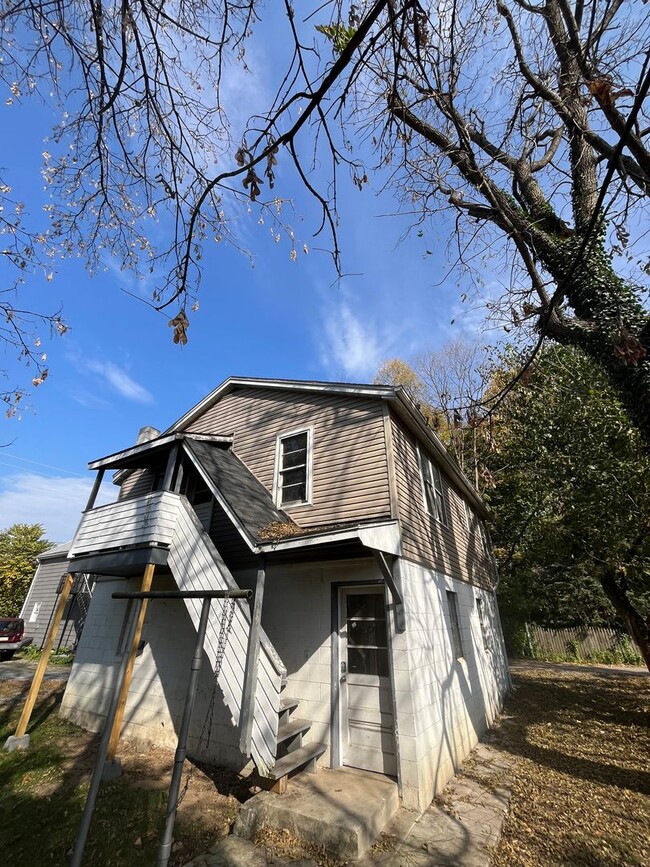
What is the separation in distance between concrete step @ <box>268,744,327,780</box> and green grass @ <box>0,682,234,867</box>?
893mm

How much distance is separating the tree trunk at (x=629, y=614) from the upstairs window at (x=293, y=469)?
957 centimetres

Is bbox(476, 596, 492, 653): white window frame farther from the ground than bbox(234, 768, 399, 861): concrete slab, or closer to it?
farther from the ground

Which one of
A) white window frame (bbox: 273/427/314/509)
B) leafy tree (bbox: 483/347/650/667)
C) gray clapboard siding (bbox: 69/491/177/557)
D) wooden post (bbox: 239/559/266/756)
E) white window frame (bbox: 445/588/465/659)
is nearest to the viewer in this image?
wooden post (bbox: 239/559/266/756)

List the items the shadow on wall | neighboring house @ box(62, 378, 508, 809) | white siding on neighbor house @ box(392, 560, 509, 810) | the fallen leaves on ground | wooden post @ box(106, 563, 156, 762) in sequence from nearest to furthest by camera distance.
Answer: the fallen leaves on ground → white siding on neighbor house @ box(392, 560, 509, 810) → neighboring house @ box(62, 378, 508, 809) → the shadow on wall → wooden post @ box(106, 563, 156, 762)

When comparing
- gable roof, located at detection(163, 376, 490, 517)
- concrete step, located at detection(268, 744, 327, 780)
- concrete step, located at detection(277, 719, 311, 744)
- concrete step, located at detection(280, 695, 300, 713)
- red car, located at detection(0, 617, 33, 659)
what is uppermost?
gable roof, located at detection(163, 376, 490, 517)

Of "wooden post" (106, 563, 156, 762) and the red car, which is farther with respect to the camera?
the red car

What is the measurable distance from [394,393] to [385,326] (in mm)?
2264

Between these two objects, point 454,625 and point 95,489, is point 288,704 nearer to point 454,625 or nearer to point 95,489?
point 454,625

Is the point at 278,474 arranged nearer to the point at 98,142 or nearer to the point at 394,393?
the point at 394,393

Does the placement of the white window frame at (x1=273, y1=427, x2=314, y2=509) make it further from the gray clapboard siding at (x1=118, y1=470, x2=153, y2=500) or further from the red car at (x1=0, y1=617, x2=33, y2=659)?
the red car at (x1=0, y1=617, x2=33, y2=659)

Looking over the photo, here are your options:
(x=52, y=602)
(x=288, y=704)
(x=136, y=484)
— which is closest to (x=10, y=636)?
(x=52, y=602)

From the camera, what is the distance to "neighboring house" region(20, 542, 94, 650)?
56.6ft

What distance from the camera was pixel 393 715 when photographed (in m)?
5.35

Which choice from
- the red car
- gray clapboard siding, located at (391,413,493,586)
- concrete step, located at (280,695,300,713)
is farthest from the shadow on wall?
the red car
